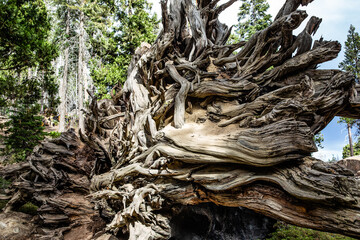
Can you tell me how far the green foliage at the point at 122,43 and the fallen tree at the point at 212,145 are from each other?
5.49 metres

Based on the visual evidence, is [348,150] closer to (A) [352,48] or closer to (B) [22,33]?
(A) [352,48]

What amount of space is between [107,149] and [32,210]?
406cm

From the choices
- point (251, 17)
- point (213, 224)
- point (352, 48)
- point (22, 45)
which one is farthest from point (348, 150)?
point (22, 45)

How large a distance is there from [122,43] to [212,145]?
1209cm

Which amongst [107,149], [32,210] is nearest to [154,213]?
[107,149]

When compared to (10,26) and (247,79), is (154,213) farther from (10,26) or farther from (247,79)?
(10,26)

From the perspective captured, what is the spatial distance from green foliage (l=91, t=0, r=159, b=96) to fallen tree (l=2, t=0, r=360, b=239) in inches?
216

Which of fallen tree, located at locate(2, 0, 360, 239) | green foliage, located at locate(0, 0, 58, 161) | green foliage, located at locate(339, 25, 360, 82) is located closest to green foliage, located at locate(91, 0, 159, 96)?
green foliage, located at locate(0, 0, 58, 161)

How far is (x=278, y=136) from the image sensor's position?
2.91 m

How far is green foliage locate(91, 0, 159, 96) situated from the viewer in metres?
12.4

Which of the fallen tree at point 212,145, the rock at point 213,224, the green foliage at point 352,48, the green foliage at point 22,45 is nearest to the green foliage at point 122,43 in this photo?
the green foliage at point 22,45

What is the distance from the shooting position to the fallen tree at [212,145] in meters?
2.79

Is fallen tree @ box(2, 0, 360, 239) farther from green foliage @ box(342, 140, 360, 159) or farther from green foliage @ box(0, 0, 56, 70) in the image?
green foliage @ box(342, 140, 360, 159)

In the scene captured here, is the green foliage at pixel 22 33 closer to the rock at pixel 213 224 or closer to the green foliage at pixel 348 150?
the rock at pixel 213 224
